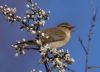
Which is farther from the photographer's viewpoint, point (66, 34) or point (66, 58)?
point (66, 34)

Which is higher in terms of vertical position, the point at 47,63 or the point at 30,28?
the point at 30,28

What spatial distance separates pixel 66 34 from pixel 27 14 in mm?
830

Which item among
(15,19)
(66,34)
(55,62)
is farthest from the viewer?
(66,34)

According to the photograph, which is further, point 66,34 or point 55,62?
point 66,34

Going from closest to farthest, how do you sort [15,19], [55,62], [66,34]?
[55,62], [15,19], [66,34]

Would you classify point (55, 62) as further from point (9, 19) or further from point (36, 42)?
point (9, 19)

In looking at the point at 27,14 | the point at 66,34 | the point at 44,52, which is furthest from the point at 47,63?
the point at 66,34

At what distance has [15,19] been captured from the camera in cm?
98

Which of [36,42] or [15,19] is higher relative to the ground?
[15,19]

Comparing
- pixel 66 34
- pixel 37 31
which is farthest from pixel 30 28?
pixel 66 34

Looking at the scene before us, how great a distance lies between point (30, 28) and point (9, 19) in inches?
3.7

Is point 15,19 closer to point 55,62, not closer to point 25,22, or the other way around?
point 25,22

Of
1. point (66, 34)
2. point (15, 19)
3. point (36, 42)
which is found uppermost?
point (66, 34)

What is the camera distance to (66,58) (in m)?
0.90
